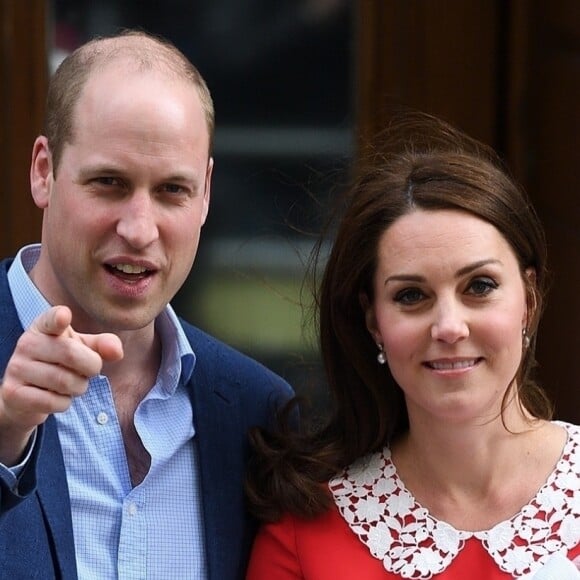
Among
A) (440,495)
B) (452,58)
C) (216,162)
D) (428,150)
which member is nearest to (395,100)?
(452,58)

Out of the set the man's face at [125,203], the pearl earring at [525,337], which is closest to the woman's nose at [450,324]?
the pearl earring at [525,337]

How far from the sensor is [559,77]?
4059 mm

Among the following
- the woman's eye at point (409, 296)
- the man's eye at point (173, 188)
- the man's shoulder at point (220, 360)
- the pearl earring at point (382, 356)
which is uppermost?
the man's eye at point (173, 188)

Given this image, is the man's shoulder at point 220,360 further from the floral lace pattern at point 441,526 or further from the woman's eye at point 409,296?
the woman's eye at point 409,296

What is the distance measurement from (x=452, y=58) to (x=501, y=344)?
1668mm

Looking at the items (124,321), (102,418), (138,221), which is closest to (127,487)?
(102,418)

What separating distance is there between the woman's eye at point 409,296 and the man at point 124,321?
1.11 ft

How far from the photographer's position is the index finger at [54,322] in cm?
211

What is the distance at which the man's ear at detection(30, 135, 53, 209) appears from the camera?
8.97 ft

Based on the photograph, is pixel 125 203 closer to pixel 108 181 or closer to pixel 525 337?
pixel 108 181

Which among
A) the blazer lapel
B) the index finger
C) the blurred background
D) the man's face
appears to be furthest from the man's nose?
the blurred background

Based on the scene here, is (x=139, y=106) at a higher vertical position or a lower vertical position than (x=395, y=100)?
lower

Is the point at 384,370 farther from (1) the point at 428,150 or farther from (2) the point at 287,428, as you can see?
(1) the point at 428,150

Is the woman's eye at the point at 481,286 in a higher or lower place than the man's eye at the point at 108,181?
lower
